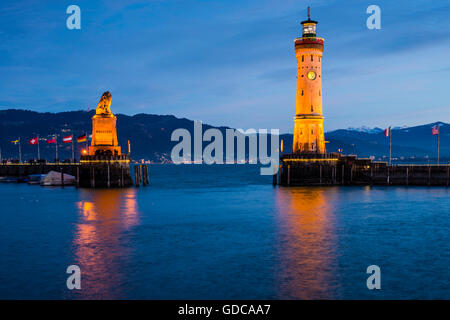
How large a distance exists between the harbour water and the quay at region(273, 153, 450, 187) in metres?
21.7

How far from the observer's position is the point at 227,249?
38.8 m

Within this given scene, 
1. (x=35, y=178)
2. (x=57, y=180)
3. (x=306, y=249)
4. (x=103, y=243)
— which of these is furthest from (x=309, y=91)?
(x=35, y=178)

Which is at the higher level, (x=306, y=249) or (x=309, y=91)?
(x=309, y=91)

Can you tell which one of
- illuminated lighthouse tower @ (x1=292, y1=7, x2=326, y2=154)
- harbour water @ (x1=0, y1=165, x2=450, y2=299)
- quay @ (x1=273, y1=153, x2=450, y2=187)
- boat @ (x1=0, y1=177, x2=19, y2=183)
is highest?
Answer: illuminated lighthouse tower @ (x1=292, y1=7, x2=326, y2=154)

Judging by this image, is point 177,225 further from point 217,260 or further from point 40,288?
point 40,288

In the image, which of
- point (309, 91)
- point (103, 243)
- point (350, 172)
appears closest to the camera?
point (103, 243)

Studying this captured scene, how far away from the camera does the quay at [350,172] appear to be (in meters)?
92.8

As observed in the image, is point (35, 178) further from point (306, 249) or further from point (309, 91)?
point (306, 249)

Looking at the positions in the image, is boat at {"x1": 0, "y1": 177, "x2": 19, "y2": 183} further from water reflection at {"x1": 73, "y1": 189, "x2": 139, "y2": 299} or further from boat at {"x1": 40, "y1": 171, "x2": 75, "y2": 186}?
water reflection at {"x1": 73, "y1": 189, "x2": 139, "y2": 299}

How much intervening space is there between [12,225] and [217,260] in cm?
2796

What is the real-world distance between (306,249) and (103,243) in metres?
17.0

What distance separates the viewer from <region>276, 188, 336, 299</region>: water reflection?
28094mm

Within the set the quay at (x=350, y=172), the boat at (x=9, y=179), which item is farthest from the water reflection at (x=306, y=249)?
the boat at (x=9, y=179)

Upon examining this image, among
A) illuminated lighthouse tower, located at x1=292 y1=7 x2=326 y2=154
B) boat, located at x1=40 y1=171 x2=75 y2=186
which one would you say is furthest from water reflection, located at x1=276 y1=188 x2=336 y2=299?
boat, located at x1=40 y1=171 x2=75 y2=186
